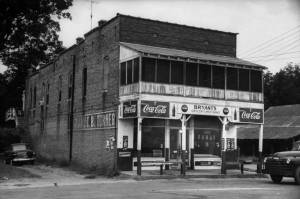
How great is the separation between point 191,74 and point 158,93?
259 cm

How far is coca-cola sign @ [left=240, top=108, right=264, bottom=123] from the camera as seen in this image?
28.3 metres

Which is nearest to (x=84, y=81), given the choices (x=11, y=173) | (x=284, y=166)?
(x=11, y=173)

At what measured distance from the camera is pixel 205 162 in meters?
28.8

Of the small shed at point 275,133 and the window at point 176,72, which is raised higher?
the window at point 176,72

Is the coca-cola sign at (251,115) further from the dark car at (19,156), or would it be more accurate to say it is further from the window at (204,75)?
the dark car at (19,156)

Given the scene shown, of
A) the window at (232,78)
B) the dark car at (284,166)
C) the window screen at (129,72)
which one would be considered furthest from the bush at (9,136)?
the dark car at (284,166)

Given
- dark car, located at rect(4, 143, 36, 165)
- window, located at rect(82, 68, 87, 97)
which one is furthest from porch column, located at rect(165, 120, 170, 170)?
dark car, located at rect(4, 143, 36, 165)

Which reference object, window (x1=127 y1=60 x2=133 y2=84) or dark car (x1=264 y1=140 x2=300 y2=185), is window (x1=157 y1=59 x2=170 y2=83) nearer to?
window (x1=127 y1=60 x2=133 y2=84)

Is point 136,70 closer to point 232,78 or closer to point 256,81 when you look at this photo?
point 232,78

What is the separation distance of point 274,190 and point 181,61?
1057cm

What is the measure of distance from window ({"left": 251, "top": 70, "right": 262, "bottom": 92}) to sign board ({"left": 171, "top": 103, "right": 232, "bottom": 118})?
2393 millimetres

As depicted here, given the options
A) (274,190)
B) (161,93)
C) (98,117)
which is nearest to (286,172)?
(274,190)

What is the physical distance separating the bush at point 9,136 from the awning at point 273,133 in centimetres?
2213

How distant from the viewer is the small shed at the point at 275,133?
44688mm
